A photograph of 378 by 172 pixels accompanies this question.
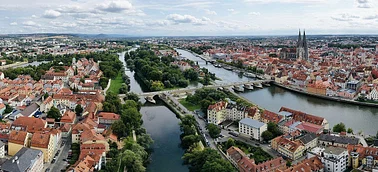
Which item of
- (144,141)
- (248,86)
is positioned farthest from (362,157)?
(248,86)

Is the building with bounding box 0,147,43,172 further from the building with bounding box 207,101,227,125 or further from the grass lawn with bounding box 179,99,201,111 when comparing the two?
the grass lawn with bounding box 179,99,201,111

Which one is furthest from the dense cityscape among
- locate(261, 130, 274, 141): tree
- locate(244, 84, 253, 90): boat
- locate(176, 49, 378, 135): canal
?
locate(244, 84, 253, 90): boat

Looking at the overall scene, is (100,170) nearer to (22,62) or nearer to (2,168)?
(2,168)

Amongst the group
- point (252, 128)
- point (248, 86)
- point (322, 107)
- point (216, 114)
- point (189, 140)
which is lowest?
point (322, 107)

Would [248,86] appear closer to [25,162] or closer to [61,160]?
[61,160]

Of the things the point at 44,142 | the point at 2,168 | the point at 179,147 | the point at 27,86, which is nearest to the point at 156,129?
the point at 179,147

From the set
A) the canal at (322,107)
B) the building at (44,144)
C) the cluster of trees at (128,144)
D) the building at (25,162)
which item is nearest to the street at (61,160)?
the building at (44,144)
